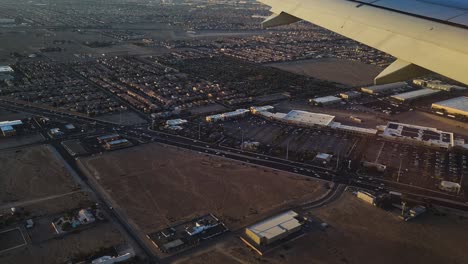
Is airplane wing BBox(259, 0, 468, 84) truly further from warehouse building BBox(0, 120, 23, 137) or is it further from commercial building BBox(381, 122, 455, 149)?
warehouse building BBox(0, 120, 23, 137)

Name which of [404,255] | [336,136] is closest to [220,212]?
[404,255]

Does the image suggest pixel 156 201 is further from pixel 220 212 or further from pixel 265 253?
pixel 265 253

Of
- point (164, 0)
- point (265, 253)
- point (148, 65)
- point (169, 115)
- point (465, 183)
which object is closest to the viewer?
point (265, 253)

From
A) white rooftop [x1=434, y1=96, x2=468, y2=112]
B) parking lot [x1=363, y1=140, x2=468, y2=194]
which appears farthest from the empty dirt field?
white rooftop [x1=434, y1=96, x2=468, y2=112]

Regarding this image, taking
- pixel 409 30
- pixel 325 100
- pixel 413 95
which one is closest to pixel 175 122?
pixel 325 100

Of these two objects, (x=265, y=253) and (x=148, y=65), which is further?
(x=148, y=65)

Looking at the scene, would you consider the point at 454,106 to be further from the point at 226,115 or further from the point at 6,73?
the point at 6,73

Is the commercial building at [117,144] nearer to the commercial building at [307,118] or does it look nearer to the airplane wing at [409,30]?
the commercial building at [307,118]

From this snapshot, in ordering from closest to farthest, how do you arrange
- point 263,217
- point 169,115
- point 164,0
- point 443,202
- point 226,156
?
point 263,217, point 443,202, point 226,156, point 169,115, point 164,0
